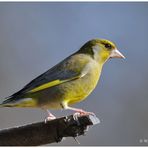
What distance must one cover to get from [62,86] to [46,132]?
71 centimetres

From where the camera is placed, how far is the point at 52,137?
3320mm

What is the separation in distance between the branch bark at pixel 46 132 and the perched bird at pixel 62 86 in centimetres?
40

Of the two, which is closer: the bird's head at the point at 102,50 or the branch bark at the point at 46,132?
the branch bark at the point at 46,132

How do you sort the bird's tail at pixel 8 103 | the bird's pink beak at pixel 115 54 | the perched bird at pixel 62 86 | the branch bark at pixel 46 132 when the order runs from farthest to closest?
the bird's pink beak at pixel 115 54 → the perched bird at pixel 62 86 → the bird's tail at pixel 8 103 → the branch bark at pixel 46 132

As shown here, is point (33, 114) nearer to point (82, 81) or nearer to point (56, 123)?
point (82, 81)

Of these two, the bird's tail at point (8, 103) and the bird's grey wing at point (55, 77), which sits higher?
the bird's grey wing at point (55, 77)

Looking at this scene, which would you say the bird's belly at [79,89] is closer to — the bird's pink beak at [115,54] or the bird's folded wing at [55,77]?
the bird's folded wing at [55,77]

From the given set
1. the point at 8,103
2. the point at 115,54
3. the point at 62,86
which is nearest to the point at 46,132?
the point at 8,103

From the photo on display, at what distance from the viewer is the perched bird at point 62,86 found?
3.88 m

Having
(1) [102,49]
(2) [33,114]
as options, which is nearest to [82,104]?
(2) [33,114]

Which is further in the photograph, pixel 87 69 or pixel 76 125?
pixel 87 69

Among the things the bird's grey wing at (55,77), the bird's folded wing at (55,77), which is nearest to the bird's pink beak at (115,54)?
the bird's folded wing at (55,77)

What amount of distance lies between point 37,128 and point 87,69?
96 centimetres

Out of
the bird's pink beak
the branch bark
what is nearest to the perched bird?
the bird's pink beak
